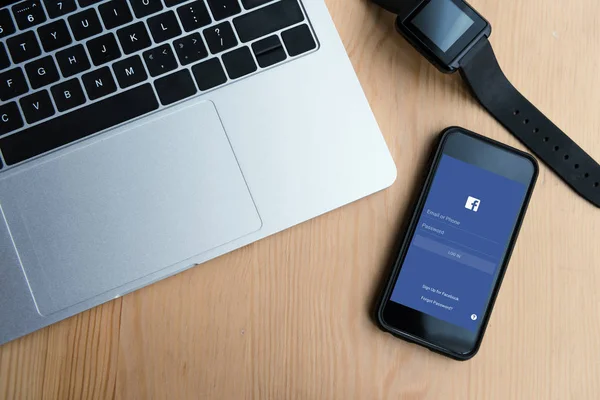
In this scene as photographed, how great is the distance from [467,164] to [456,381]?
0.19 metres

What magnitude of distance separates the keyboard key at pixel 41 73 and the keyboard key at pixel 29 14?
3 cm

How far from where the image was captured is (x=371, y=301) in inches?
19.1

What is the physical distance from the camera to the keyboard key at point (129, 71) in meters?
0.45

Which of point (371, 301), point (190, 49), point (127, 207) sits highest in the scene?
point (190, 49)

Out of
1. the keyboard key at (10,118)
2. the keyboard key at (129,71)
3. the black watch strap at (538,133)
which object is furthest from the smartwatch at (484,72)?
the keyboard key at (10,118)

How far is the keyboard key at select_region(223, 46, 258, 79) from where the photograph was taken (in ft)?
1.50

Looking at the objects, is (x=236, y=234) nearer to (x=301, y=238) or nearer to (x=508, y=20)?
(x=301, y=238)

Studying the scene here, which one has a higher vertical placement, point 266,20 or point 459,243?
point 266,20

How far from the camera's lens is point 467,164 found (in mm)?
493

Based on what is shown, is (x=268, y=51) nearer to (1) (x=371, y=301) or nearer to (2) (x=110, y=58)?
(2) (x=110, y=58)

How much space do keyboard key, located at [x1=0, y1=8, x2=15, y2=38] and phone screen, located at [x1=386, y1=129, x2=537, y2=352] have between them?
37 cm

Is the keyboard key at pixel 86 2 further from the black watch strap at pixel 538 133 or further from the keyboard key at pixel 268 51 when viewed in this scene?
the black watch strap at pixel 538 133

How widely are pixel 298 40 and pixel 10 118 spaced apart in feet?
0.79

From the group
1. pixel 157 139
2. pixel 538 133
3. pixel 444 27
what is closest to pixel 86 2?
pixel 157 139
